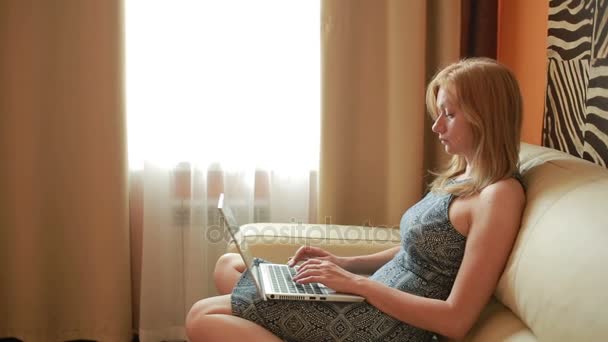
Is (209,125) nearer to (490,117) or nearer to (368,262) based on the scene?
(368,262)

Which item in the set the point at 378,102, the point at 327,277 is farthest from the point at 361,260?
the point at 378,102

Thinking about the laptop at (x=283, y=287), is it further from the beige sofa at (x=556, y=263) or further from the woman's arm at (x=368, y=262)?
the beige sofa at (x=556, y=263)

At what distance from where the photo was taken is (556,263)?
1.14m

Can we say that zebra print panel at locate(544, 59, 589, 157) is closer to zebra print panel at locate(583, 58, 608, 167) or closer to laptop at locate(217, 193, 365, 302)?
zebra print panel at locate(583, 58, 608, 167)

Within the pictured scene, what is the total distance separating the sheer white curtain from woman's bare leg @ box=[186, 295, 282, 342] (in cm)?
102

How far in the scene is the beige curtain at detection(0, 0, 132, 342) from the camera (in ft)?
8.27

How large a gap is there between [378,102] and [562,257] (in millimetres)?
1477

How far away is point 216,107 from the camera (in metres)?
2.59

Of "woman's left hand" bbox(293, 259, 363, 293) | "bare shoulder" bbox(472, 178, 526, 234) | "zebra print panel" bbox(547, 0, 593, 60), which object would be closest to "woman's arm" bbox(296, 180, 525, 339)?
"bare shoulder" bbox(472, 178, 526, 234)

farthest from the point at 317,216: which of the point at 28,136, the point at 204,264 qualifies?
the point at 28,136

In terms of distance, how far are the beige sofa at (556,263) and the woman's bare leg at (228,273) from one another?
0.72m

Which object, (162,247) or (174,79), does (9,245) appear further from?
(174,79)

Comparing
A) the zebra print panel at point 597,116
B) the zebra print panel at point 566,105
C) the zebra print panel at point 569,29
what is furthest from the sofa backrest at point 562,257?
the zebra print panel at point 569,29

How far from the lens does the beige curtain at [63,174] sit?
8.27ft
